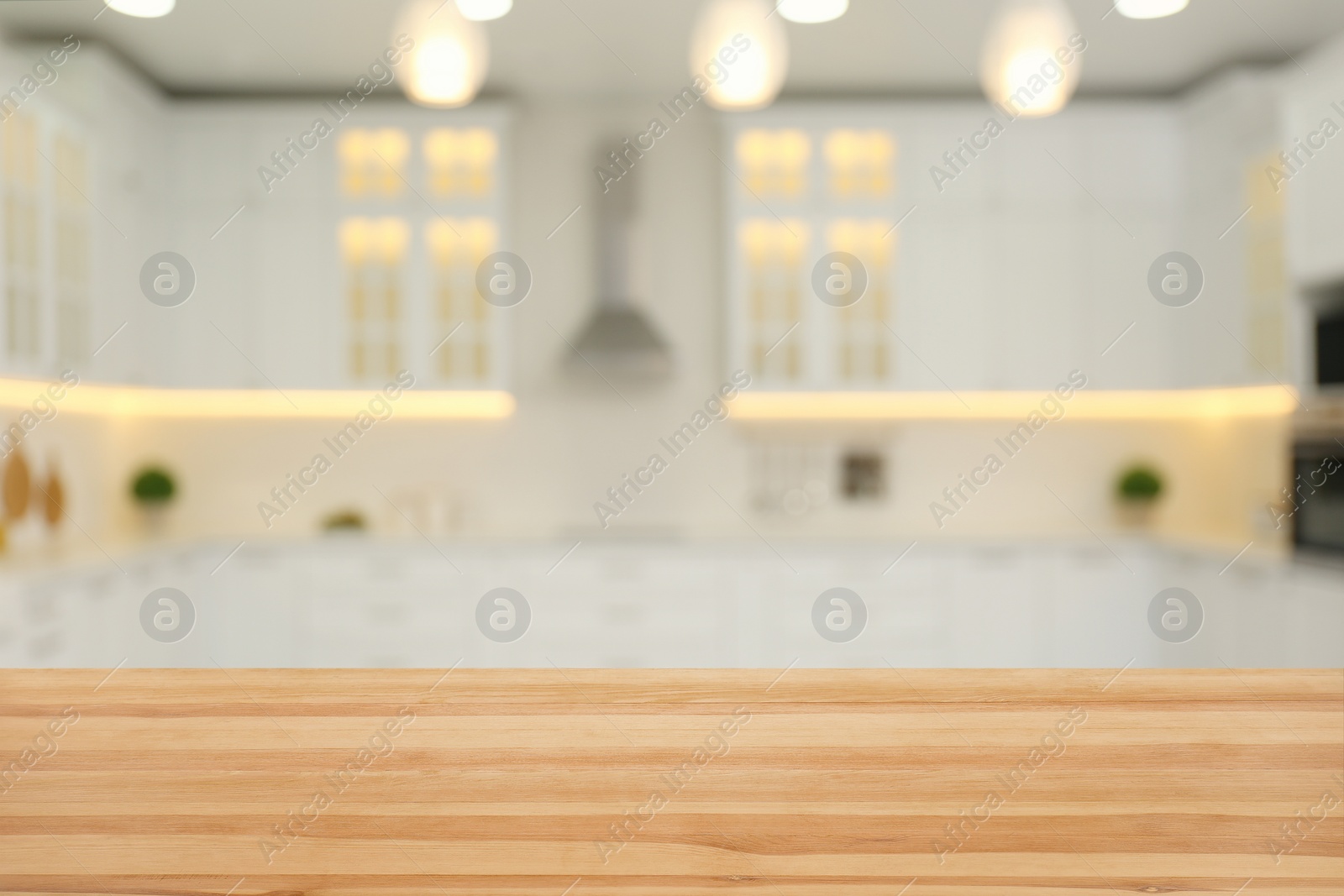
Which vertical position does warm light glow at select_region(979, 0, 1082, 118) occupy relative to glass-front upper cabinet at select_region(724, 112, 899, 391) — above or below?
below

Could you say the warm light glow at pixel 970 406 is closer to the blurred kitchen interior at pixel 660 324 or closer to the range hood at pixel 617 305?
the blurred kitchen interior at pixel 660 324

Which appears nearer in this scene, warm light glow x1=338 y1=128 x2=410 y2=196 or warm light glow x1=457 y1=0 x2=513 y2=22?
warm light glow x1=457 y1=0 x2=513 y2=22

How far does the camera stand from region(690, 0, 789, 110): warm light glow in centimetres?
130

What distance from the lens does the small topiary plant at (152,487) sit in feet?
12.6

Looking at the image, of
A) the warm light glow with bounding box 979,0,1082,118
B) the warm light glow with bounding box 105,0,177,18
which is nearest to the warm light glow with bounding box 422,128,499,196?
the warm light glow with bounding box 105,0,177,18

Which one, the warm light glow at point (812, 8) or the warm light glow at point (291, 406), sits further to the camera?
the warm light glow at point (291, 406)

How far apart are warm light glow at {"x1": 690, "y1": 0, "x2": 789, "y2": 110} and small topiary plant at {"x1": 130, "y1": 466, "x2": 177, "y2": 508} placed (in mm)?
3329

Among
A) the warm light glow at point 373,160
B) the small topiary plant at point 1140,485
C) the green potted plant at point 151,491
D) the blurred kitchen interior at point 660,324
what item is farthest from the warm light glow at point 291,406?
the small topiary plant at point 1140,485

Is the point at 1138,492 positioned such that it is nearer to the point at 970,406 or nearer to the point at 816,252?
the point at 970,406

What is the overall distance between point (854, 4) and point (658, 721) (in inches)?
131

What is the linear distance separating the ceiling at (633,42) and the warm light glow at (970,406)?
1326 mm

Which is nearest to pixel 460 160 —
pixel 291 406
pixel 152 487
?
pixel 291 406

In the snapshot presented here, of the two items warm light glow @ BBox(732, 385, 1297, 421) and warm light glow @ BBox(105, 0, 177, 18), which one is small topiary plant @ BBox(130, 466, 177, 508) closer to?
warm light glow @ BBox(732, 385, 1297, 421)

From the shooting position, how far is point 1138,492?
3.93 metres
